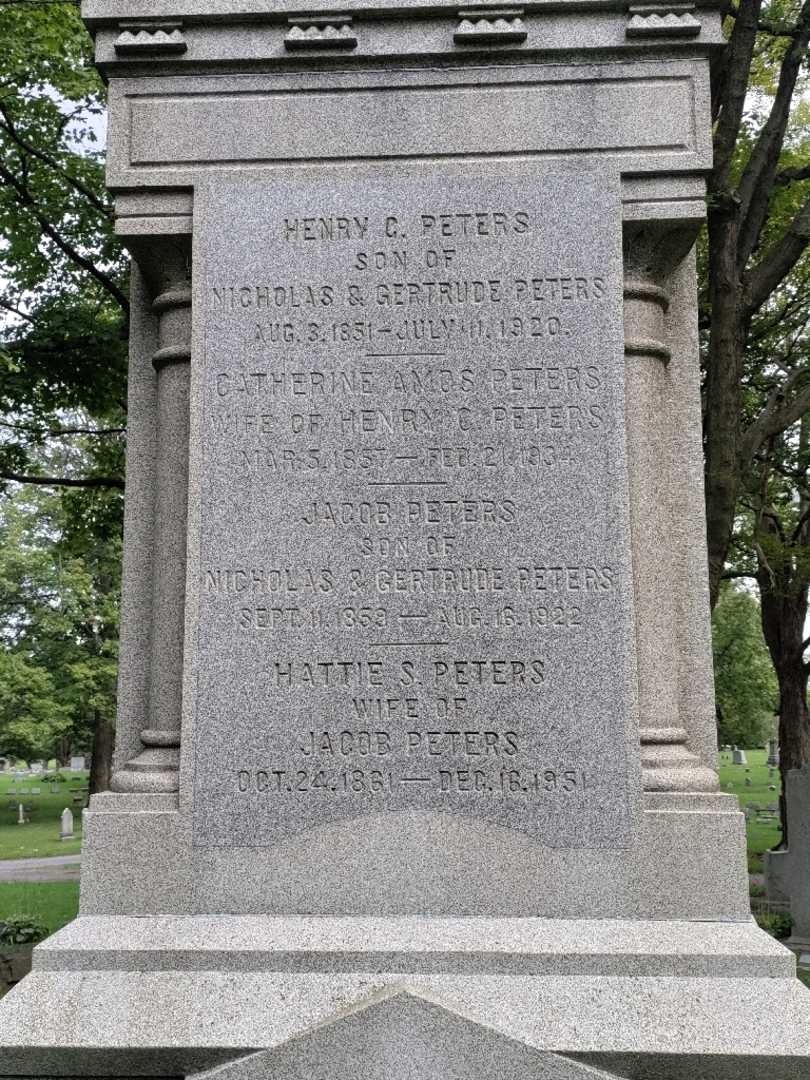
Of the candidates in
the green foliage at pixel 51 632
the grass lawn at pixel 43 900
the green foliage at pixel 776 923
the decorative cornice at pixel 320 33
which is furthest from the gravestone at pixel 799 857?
the green foliage at pixel 51 632

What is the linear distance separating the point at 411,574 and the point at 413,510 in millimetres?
285

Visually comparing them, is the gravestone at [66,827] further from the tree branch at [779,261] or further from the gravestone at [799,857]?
the tree branch at [779,261]

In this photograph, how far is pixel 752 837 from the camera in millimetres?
25359

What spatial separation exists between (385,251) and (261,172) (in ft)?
2.31

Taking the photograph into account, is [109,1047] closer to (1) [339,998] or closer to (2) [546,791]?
(1) [339,998]

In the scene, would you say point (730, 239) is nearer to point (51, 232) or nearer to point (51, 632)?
point (51, 232)

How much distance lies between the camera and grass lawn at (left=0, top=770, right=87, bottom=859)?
26.1 metres

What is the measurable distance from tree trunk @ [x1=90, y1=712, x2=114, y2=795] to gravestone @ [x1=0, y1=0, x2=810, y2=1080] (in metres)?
25.2

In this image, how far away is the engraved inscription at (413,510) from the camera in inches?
172

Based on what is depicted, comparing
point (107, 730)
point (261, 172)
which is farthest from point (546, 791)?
point (107, 730)

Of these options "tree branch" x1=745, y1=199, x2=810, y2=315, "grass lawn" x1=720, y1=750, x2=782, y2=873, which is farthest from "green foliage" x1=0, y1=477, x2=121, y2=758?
"tree branch" x1=745, y1=199, x2=810, y2=315

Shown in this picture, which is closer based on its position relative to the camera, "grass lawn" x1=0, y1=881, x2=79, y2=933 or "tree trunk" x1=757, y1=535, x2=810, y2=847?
"grass lawn" x1=0, y1=881, x2=79, y2=933

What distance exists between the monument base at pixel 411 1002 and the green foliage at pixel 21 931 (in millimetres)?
9233

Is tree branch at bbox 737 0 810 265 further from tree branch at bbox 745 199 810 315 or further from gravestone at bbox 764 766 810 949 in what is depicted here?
gravestone at bbox 764 766 810 949
